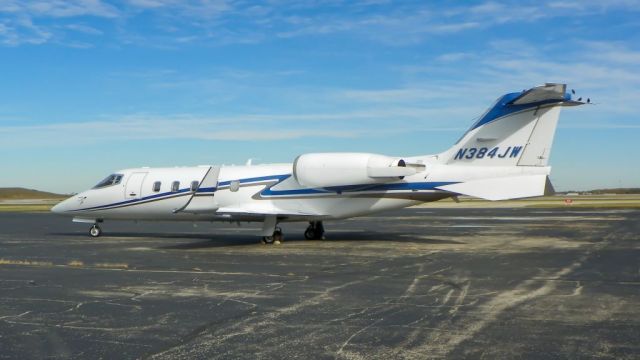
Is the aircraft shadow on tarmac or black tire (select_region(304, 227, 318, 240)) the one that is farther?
black tire (select_region(304, 227, 318, 240))

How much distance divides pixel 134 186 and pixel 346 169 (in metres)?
9.50

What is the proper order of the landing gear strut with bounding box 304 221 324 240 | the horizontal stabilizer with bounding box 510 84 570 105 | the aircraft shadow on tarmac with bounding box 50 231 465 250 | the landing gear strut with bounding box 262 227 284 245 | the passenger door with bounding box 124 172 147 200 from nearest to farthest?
the horizontal stabilizer with bounding box 510 84 570 105
the aircraft shadow on tarmac with bounding box 50 231 465 250
the landing gear strut with bounding box 262 227 284 245
the landing gear strut with bounding box 304 221 324 240
the passenger door with bounding box 124 172 147 200

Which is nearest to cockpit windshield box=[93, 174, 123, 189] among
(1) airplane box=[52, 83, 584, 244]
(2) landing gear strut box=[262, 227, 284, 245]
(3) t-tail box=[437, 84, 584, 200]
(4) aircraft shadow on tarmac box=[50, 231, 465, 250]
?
(1) airplane box=[52, 83, 584, 244]

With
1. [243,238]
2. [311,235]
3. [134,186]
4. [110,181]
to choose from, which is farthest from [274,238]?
[110,181]

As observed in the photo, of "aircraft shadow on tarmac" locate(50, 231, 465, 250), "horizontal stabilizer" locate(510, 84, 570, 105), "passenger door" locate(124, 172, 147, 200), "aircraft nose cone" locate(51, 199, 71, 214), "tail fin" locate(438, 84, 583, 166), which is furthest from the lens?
"aircraft nose cone" locate(51, 199, 71, 214)

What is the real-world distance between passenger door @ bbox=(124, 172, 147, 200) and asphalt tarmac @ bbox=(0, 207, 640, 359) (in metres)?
4.88

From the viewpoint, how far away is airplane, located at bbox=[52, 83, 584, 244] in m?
19.5

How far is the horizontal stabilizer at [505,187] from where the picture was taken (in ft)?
63.1

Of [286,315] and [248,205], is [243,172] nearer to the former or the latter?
[248,205]

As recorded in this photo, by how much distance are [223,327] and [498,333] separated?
3.63m

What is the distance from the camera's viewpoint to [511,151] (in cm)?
1964

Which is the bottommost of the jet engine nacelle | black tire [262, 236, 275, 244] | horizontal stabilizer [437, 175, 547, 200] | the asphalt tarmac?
the asphalt tarmac

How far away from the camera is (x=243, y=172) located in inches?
913

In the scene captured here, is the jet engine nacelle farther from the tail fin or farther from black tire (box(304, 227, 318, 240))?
black tire (box(304, 227, 318, 240))
